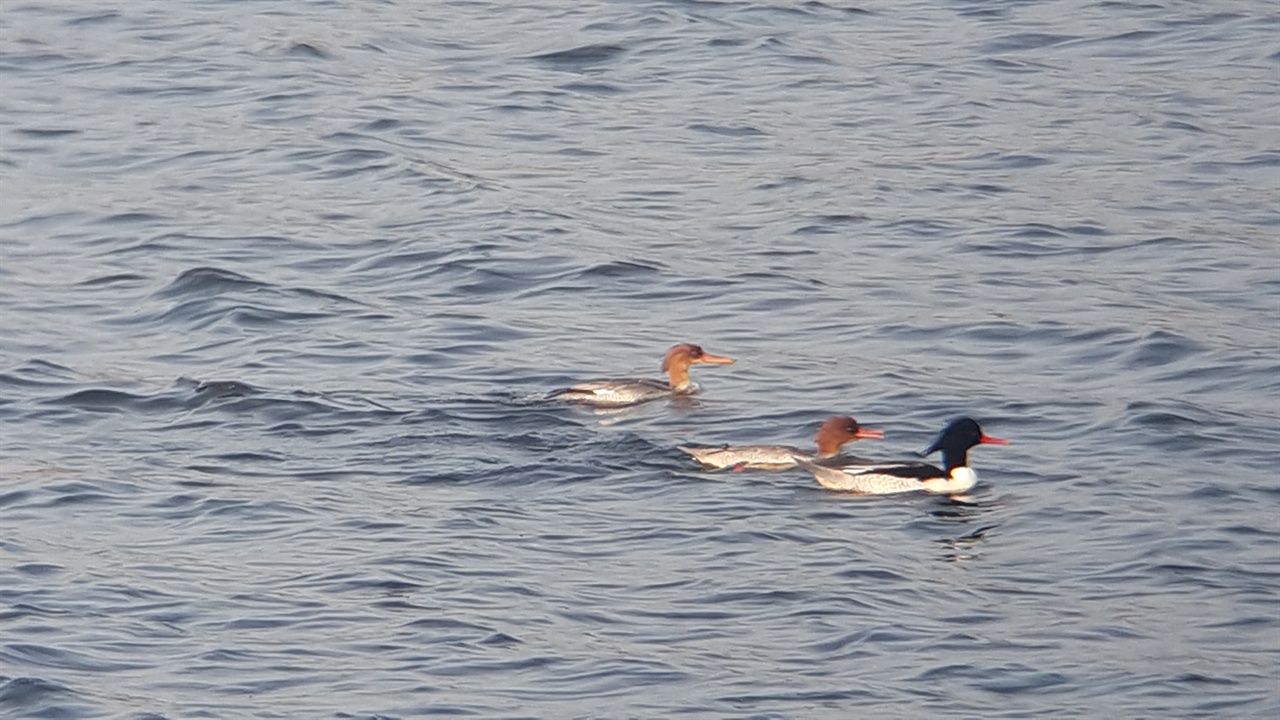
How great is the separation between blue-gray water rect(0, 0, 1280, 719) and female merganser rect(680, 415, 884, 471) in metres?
0.10

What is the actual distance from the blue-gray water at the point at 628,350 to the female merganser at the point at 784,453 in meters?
0.10

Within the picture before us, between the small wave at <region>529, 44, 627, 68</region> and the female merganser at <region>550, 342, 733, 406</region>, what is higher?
the small wave at <region>529, 44, 627, 68</region>

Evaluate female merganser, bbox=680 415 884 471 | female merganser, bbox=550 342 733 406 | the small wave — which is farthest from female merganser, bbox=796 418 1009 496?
the small wave

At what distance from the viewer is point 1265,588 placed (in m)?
11.4

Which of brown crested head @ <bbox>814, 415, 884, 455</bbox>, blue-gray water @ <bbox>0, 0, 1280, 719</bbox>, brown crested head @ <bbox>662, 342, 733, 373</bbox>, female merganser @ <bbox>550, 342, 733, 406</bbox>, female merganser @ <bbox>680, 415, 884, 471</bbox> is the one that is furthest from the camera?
brown crested head @ <bbox>662, 342, 733, 373</bbox>

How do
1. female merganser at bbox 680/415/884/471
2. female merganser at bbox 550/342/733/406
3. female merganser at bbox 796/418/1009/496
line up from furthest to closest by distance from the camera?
female merganser at bbox 550/342/733/406
female merganser at bbox 680/415/884/471
female merganser at bbox 796/418/1009/496

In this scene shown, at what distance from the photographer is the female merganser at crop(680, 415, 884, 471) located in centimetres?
1337

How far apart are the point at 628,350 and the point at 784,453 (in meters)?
2.74

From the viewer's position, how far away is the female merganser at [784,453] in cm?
1337

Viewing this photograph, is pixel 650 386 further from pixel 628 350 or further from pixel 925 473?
pixel 925 473

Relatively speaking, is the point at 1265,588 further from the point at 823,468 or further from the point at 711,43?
the point at 711,43

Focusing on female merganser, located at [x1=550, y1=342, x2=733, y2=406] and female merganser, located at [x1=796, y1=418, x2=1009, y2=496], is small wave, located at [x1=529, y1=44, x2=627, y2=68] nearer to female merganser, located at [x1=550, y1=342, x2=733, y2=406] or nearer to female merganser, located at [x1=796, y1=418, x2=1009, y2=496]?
female merganser, located at [x1=550, y1=342, x2=733, y2=406]

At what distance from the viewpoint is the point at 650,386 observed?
14.8 meters

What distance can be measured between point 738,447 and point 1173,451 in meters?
2.54
